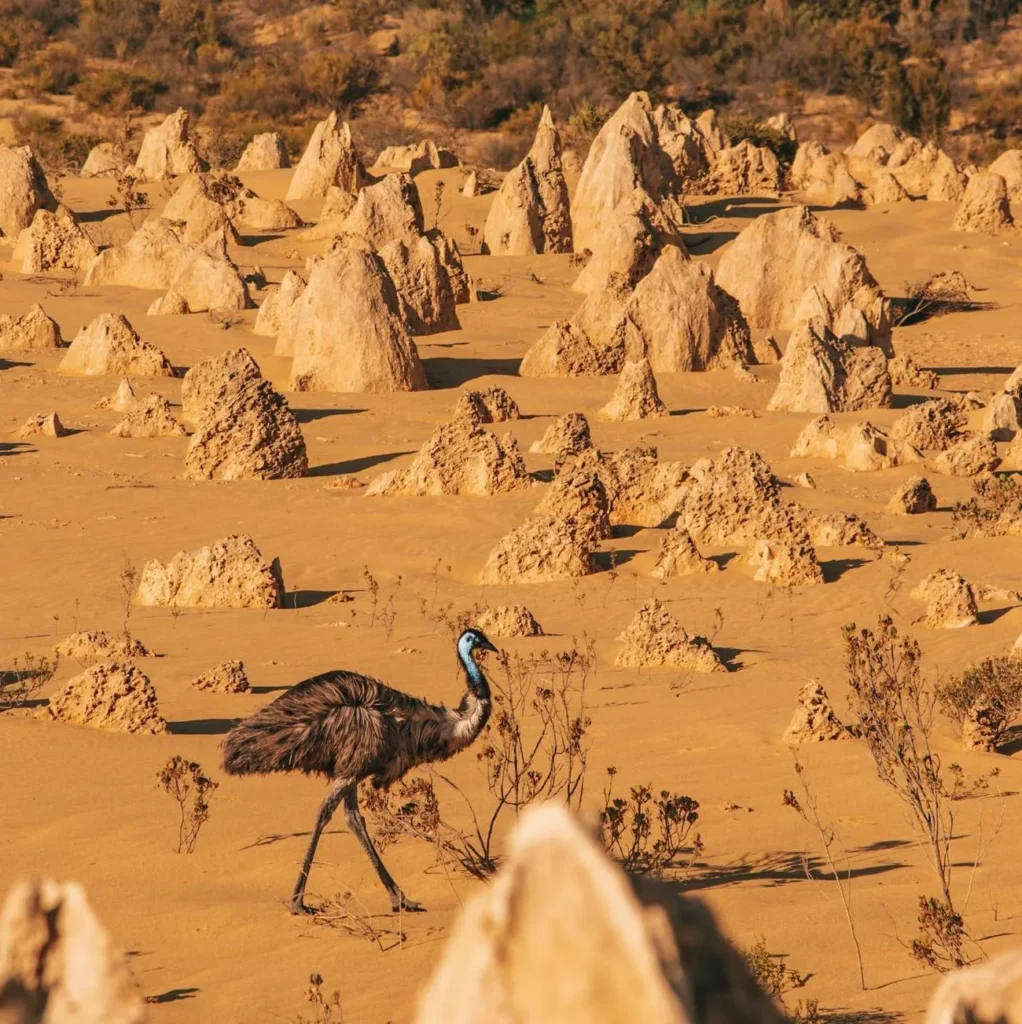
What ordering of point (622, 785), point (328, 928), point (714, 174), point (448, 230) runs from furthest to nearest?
point (714, 174) < point (448, 230) < point (622, 785) < point (328, 928)

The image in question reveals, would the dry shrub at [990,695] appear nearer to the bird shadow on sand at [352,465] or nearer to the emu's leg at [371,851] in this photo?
the emu's leg at [371,851]

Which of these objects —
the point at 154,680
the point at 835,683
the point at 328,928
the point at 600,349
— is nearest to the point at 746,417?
the point at 600,349

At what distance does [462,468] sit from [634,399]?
3829 millimetres

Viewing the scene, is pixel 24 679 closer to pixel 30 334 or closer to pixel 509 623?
pixel 509 623

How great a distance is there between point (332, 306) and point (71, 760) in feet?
40.3

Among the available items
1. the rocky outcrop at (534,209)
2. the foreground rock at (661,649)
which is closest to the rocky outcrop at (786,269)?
the rocky outcrop at (534,209)

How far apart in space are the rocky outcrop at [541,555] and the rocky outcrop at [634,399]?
5.87 metres

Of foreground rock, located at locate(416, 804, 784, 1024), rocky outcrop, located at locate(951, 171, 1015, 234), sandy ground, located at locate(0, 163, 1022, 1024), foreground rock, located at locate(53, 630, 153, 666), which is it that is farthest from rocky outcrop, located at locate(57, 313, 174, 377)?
foreground rock, located at locate(416, 804, 784, 1024)

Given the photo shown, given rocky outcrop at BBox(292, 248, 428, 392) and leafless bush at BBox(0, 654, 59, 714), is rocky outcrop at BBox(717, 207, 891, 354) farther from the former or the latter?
leafless bush at BBox(0, 654, 59, 714)

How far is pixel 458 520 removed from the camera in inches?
600

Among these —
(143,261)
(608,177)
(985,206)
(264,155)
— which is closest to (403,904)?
(143,261)

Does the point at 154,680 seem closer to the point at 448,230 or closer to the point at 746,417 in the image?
the point at 746,417

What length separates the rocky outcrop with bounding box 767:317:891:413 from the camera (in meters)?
20.2

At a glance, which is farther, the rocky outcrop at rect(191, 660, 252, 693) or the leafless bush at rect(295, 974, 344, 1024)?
the rocky outcrop at rect(191, 660, 252, 693)
